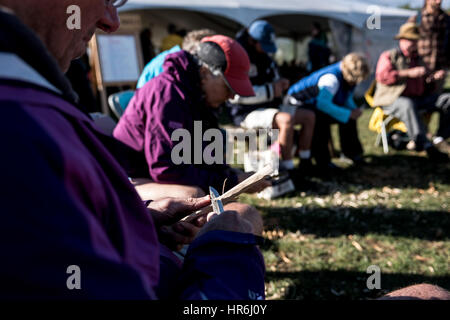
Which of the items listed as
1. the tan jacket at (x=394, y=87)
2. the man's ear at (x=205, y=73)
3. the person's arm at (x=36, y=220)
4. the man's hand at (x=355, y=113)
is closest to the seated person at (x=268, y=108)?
the man's hand at (x=355, y=113)

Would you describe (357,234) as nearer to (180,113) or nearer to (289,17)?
(180,113)

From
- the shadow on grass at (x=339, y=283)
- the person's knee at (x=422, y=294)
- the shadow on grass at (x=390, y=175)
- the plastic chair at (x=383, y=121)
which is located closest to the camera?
the person's knee at (x=422, y=294)

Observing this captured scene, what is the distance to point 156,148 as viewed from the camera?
2314 millimetres

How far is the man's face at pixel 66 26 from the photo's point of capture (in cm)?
81

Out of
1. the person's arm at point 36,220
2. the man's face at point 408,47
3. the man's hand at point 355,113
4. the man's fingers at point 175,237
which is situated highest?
the man's face at point 408,47

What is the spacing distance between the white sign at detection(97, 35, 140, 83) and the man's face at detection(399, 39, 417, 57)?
15.0ft

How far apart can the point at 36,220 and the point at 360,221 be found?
368 cm

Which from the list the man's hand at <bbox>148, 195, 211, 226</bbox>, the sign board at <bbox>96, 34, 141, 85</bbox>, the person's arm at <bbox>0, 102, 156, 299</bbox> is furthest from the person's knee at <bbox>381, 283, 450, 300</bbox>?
the sign board at <bbox>96, 34, 141, 85</bbox>

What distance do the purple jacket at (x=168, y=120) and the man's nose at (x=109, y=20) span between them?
3.90 ft

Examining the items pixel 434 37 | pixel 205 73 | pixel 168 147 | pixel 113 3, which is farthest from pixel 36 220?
pixel 434 37

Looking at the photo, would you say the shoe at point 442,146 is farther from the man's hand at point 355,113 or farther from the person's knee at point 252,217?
the person's knee at point 252,217

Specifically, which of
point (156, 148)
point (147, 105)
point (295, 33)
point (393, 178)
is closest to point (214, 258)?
point (156, 148)

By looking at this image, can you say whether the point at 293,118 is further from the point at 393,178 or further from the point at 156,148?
the point at 156,148
